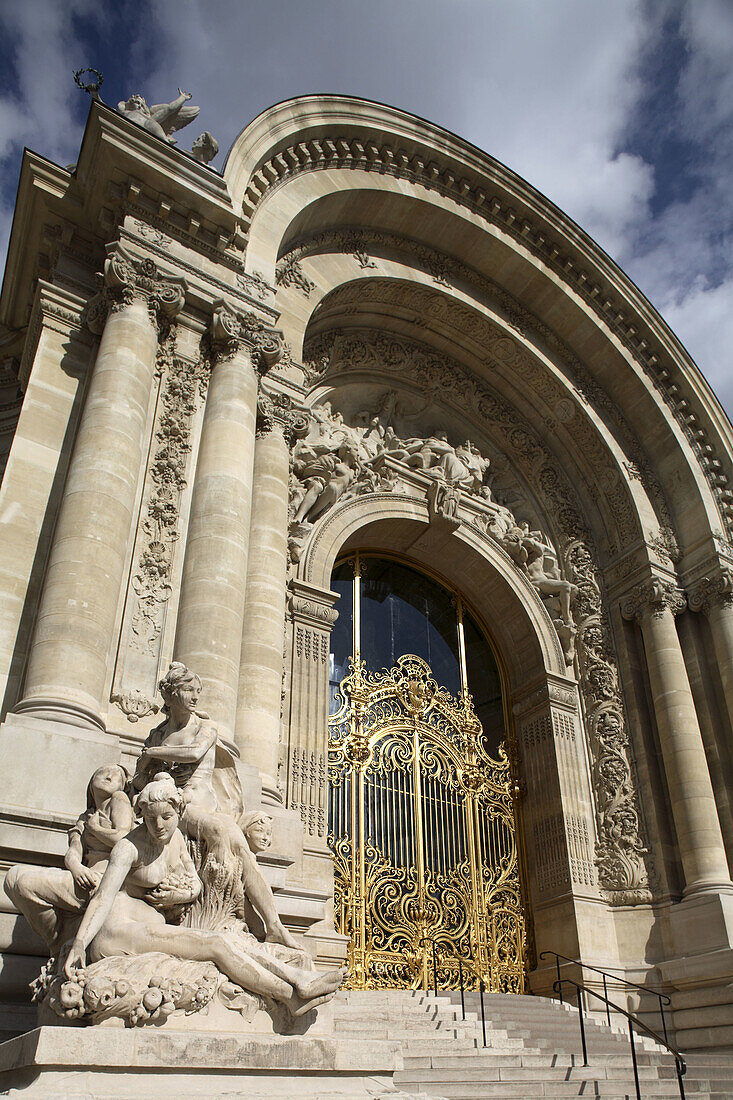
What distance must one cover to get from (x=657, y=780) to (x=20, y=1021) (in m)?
9.85

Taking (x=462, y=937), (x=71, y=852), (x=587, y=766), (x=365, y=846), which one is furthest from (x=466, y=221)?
(x=71, y=852)

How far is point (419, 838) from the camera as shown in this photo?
11.5 metres

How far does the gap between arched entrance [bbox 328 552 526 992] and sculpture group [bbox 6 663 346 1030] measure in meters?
5.82

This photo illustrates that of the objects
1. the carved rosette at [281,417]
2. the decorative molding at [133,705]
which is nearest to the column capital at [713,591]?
the carved rosette at [281,417]

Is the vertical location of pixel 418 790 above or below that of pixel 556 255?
below

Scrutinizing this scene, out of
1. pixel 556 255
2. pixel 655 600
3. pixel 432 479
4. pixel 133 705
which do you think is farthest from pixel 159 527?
pixel 556 255

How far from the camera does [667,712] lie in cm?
1259

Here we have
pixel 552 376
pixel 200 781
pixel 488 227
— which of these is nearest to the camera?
pixel 200 781

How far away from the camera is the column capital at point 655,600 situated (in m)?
13.4

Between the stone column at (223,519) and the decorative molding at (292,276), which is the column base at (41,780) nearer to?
the stone column at (223,519)

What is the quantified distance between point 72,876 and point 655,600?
423 inches

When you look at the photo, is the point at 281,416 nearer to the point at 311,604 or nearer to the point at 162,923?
the point at 311,604

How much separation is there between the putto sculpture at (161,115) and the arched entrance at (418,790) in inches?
244

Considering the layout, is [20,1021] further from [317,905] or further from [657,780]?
[657,780]
